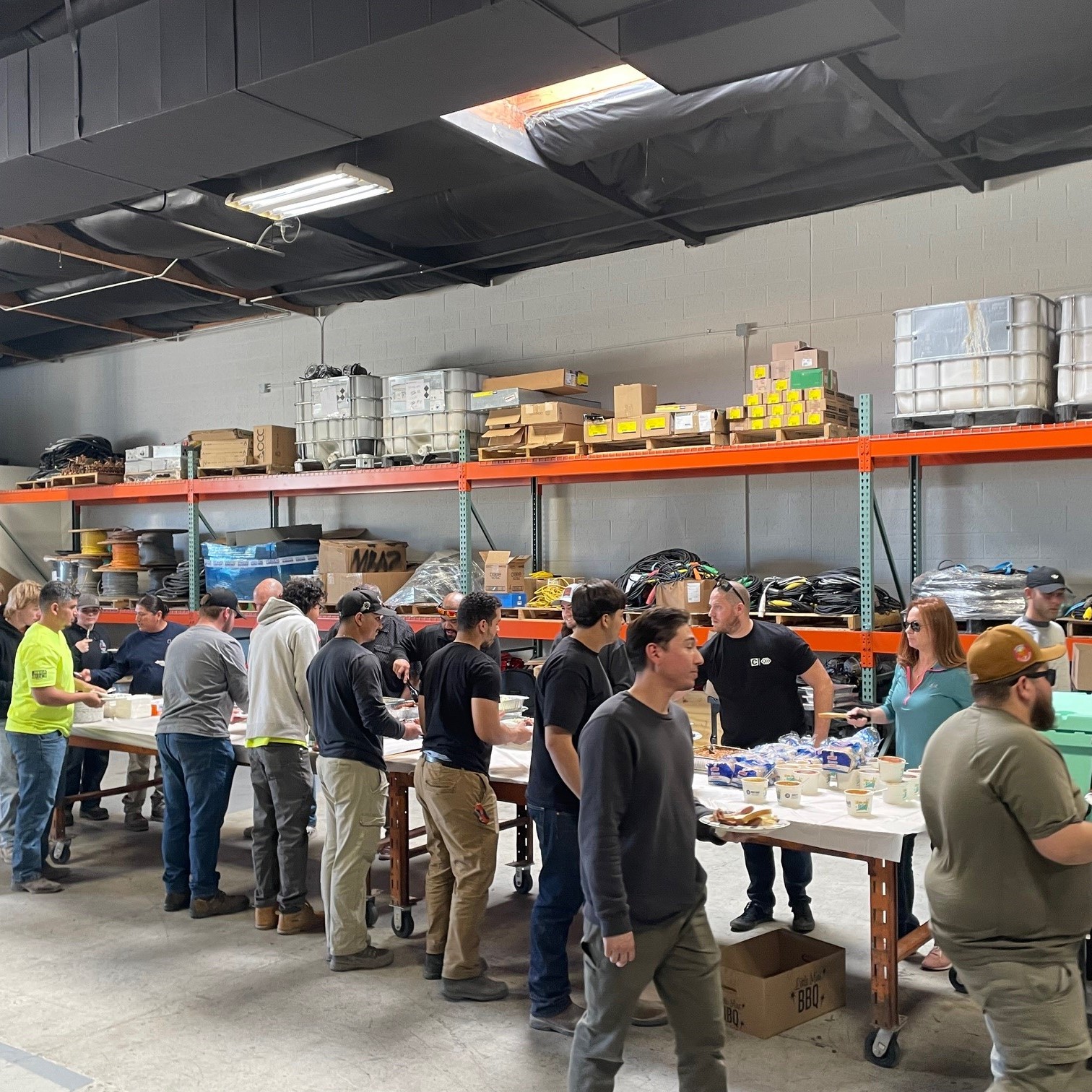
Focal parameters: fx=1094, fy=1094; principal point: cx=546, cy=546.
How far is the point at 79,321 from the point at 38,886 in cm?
717

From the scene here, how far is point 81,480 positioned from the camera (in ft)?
40.8

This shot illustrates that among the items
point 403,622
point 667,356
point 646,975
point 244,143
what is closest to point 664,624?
point 646,975

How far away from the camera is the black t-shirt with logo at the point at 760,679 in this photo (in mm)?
5504

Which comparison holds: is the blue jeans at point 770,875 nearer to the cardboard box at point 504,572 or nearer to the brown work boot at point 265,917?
the brown work boot at point 265,917

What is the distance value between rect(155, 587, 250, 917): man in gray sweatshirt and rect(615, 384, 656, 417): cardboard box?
3723mm

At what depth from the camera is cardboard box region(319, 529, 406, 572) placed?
1036cm

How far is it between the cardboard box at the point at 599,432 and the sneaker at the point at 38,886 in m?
4.93

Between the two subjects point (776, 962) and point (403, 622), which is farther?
point (403, 622)

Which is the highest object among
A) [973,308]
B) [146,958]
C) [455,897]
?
[973,308]

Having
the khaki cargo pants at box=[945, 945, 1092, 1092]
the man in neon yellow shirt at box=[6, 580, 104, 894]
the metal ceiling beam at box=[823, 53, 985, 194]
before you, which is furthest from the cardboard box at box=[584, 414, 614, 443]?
the khaki cargo pants at box=[945, 945, 1092, 1092]

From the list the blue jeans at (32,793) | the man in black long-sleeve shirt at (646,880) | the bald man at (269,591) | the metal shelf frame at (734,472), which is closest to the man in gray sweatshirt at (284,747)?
the bald man at (269,591)

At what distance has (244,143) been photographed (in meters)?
5.59

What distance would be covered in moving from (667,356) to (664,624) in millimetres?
6576

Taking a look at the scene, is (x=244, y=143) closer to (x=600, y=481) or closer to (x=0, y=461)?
(x=600, y=481)
